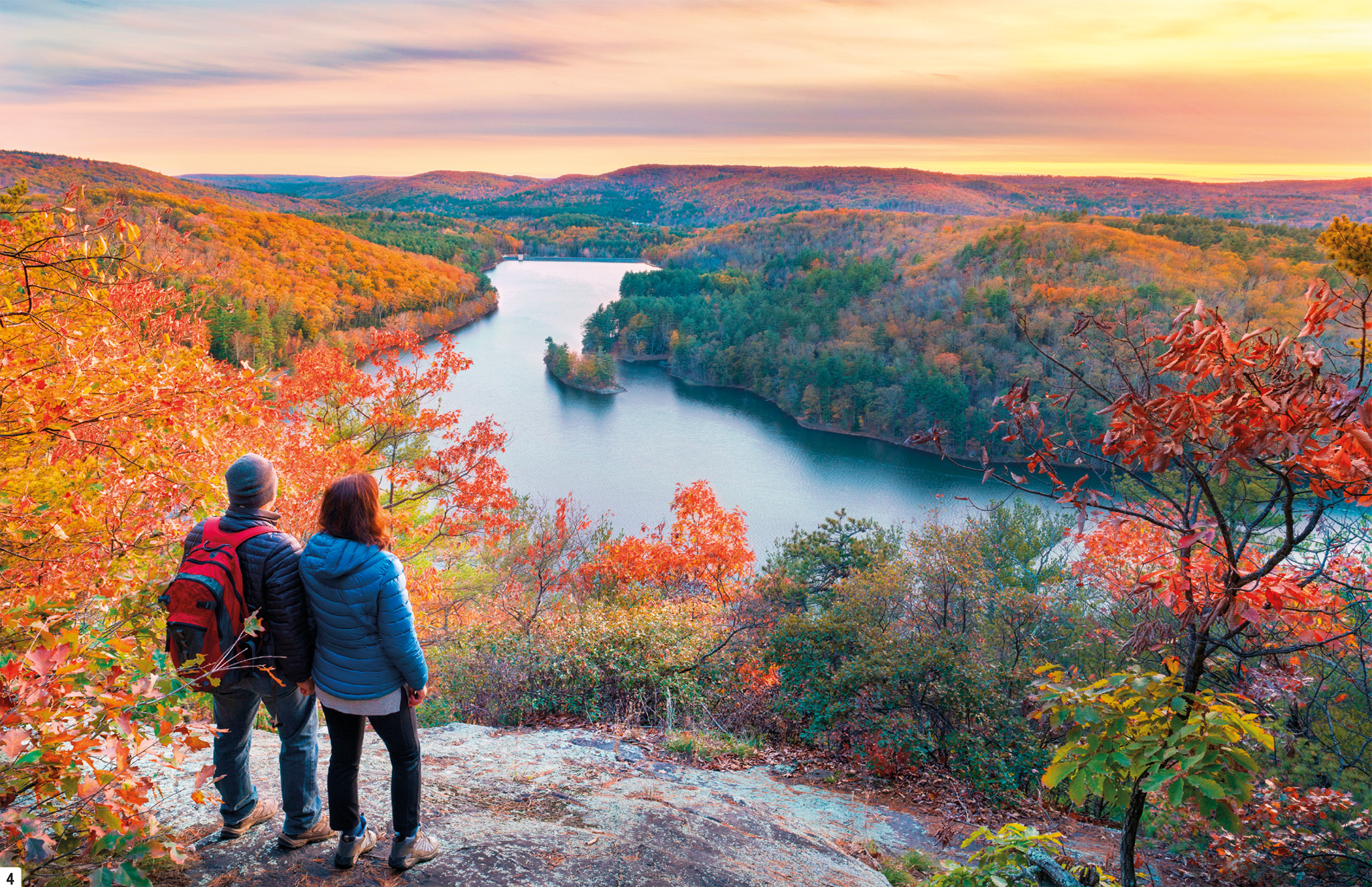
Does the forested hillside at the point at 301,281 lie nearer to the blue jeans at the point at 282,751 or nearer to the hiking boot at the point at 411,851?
the blue jeans at the point at 282,751

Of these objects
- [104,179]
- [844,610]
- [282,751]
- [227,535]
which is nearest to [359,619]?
[227,535]

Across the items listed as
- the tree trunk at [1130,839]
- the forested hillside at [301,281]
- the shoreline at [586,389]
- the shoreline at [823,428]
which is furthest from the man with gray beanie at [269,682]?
the shoreline at [586,389]

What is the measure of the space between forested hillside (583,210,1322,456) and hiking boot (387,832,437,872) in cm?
4116

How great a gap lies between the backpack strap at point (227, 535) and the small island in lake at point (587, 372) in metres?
54.5

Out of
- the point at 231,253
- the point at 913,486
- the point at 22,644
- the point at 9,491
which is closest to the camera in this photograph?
the point at 22,644

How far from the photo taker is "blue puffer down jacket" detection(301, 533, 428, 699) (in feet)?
8.43

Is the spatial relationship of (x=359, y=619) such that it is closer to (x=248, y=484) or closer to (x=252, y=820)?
(x=248, y=484)

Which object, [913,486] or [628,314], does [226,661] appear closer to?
[913,486]

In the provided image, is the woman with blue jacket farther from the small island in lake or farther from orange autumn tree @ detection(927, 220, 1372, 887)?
the small island in lake

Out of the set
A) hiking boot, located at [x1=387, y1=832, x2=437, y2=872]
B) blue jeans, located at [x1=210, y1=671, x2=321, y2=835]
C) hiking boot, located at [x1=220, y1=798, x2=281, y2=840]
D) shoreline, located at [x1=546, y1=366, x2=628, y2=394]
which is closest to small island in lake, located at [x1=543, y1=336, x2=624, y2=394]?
shoreline, located at [x1=546, y1=366, x2=628, y2=394]

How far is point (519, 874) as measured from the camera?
2.93m

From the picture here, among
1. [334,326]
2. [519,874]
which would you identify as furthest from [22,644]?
[334,326]

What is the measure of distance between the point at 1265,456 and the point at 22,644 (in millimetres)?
4403

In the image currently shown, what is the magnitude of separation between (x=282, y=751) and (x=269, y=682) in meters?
0.35
